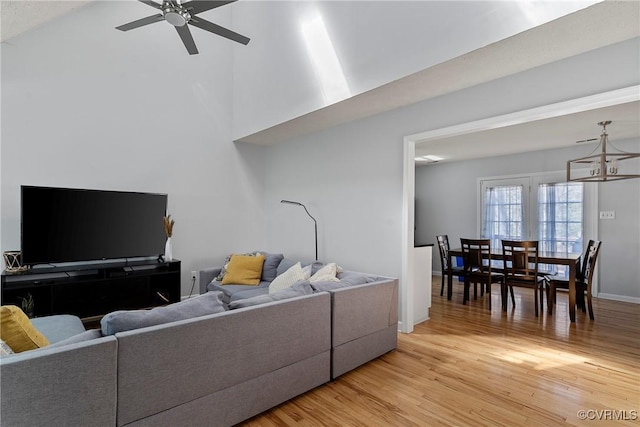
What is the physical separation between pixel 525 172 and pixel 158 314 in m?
6.51

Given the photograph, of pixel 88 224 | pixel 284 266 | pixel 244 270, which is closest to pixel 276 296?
pixel 284 266

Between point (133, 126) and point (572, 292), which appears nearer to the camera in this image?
point (572, 292)

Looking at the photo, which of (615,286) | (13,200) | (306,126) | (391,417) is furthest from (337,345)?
(615,286)

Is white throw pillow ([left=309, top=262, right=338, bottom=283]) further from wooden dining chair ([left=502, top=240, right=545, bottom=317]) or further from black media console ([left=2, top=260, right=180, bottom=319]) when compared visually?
wooden dining chair ([left=502, top=240, right=545, bottom=317])

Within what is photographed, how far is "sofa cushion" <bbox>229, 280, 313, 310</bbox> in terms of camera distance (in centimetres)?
217

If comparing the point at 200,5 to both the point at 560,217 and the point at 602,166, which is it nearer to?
the point at 602,166

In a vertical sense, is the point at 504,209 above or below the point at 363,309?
above

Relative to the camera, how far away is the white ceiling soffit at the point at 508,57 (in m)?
2.16

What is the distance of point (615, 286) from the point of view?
5207 mm

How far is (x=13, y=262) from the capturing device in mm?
3662

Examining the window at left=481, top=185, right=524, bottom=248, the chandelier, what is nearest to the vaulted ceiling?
the chandelier

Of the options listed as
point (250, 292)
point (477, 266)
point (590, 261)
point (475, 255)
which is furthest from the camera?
point (477, 266)

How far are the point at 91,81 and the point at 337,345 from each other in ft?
14.4

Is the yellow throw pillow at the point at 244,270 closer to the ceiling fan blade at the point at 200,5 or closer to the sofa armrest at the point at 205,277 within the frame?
the sofa armrest at the point at 205,277
